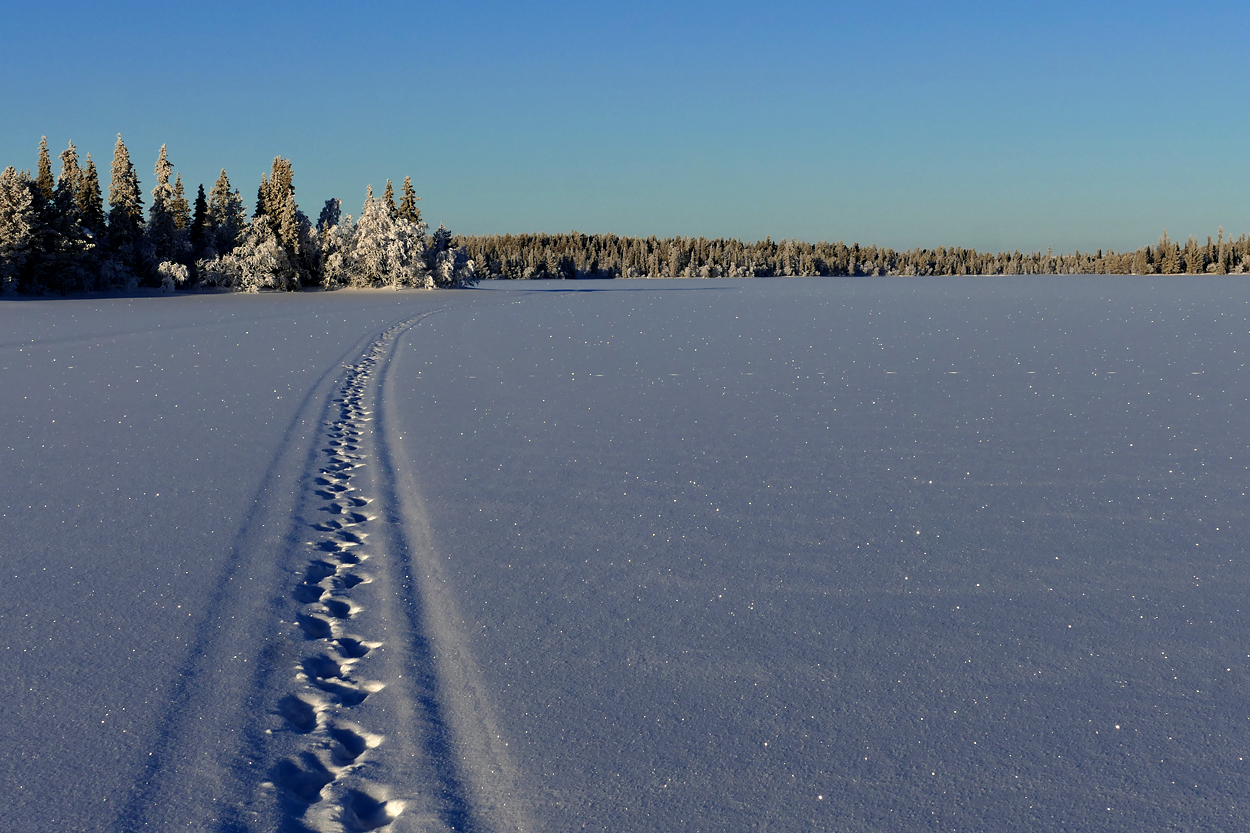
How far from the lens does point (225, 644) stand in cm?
541

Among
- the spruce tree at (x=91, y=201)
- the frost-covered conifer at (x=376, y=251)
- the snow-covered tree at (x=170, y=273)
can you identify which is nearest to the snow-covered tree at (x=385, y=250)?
the frost-covered conifer at (x=376, y=251)

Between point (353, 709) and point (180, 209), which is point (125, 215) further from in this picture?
point (353, 709)

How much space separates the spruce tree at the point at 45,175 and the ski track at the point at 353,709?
2996 inches

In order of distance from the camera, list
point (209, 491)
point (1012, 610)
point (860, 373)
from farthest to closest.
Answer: point (860, 373) < point (209, 491) < point (1012, 610)

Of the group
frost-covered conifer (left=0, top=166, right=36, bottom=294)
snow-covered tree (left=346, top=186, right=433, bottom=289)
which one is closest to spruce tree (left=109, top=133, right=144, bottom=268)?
frost-covered conifer (left=0, top=166, right=36, bottom=294)

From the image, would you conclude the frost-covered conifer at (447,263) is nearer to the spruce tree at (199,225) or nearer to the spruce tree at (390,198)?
the spruce tree at (390,198)

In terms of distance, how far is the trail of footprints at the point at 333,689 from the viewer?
3.83m

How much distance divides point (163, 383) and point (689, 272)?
18576 cm

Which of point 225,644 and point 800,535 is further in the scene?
point 800,535

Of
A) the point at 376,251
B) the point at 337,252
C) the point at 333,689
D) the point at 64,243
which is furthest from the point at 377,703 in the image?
the point at 337,252

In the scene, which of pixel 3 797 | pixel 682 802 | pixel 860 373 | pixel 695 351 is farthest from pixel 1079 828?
pixel 695 351

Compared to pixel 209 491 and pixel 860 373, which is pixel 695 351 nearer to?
pixel 860 373

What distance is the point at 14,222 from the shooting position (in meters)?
59.8

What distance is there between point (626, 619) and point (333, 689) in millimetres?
1975
